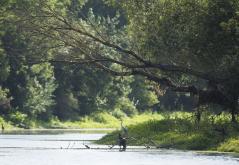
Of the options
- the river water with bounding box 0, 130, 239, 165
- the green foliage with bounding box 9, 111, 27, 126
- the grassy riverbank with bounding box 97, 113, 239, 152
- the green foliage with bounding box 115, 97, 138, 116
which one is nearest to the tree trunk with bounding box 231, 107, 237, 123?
the grassy riverbank with bounding box 97, 113, 239, 152

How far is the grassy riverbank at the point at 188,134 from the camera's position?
230 ft

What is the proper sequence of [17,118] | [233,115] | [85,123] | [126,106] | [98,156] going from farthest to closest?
[126,106] < [85,123] < [17,118] < [233,115] < [98,156]

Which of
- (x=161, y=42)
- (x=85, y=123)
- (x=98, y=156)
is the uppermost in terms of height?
(x=161, y=42)

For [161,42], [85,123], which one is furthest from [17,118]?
[161,42]

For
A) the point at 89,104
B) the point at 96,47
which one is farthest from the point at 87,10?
the point at 96,47

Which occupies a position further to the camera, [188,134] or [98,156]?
[188,134]

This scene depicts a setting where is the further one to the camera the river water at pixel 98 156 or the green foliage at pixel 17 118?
the green foliage at pixel 17 118

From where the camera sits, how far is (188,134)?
74.1 meters

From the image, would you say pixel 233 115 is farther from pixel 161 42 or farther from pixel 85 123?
pixel 85 123

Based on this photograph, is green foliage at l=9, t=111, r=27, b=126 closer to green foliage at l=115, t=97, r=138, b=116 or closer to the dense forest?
green foliage at l=115, t=97, r=138, b=116

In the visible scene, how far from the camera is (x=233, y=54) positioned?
67688 millimetres

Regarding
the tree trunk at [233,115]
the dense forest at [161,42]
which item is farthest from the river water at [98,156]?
the dense forest at [161,42]

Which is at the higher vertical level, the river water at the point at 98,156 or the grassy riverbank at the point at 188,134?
the grassy riverbank at the point at 188,134

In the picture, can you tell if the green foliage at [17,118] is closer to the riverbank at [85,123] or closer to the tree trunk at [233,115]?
the riverbank at [85,123]
